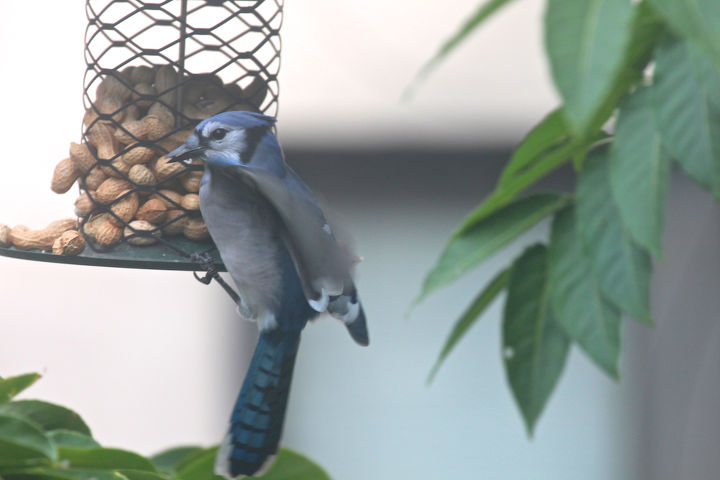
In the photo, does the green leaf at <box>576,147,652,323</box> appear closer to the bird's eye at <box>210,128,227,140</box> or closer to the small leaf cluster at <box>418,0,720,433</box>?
the small leaf cluster at <box>418,0,720,433</box>

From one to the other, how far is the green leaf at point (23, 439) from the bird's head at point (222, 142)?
0.26m

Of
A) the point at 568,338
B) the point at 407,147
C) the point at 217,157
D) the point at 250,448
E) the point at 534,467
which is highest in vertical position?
the point at 407,147

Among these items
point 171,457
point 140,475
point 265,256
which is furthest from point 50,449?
point 171,457

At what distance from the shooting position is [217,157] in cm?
83

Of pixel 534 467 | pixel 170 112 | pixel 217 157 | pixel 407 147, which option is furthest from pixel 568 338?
pixel 534 467

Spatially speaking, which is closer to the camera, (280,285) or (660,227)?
(660,227)

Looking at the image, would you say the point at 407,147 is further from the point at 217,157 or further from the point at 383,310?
the point at 217,157

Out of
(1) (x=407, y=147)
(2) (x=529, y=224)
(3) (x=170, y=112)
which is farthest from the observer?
(1) (x=407, y=147)

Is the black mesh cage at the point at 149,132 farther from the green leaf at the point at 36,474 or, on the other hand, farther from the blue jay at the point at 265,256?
the green leaf at the point at 36,474

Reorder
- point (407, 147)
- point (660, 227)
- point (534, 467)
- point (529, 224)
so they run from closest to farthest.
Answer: point (660, 227)
point (529, 224)
point (407, 147)
point (534, 467)

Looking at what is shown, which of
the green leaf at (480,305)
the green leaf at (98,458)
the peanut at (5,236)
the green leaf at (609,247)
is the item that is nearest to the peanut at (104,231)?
the peanut at (5,236)

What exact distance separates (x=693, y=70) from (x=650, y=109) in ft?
0.13

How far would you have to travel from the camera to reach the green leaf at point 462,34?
581 mm

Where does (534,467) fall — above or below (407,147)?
below
